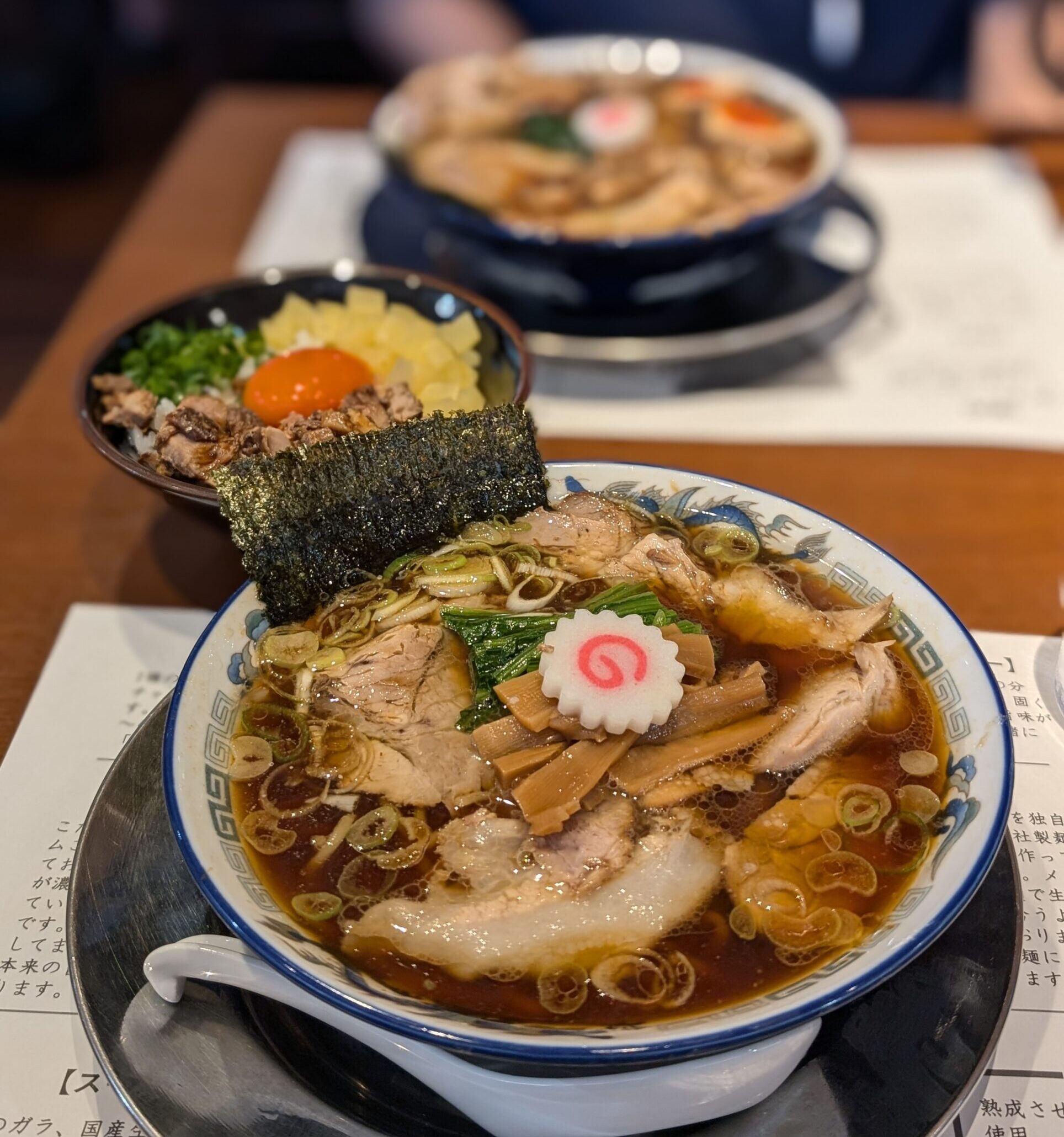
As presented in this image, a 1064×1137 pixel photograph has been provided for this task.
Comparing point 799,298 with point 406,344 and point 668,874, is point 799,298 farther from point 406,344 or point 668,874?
point 668,874

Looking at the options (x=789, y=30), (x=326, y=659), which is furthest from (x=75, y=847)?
(x=789, y=30)

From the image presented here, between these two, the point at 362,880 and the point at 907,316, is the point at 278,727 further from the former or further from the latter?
the point at 907,316

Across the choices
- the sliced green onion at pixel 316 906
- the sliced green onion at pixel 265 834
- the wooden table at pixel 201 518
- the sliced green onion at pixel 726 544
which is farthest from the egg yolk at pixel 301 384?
the sliced green onion at pixel 316 906

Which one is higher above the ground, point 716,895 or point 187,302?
point 187,302

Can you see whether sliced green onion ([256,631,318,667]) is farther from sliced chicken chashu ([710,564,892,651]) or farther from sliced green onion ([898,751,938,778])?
sliced green onion ([898,751,938,778])

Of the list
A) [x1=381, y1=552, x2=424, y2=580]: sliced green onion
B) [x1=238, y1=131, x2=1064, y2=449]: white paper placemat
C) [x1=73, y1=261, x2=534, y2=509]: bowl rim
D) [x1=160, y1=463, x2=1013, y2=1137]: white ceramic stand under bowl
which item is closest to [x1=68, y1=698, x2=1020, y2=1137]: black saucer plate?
[x1=160, y1=463, x2=1013, y2=1137]: white ceramic stand under bowl

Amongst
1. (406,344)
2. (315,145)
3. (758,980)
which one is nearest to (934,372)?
(406,344)

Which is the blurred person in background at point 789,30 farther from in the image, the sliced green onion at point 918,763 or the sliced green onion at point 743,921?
the sliced green onion at point 743,921
